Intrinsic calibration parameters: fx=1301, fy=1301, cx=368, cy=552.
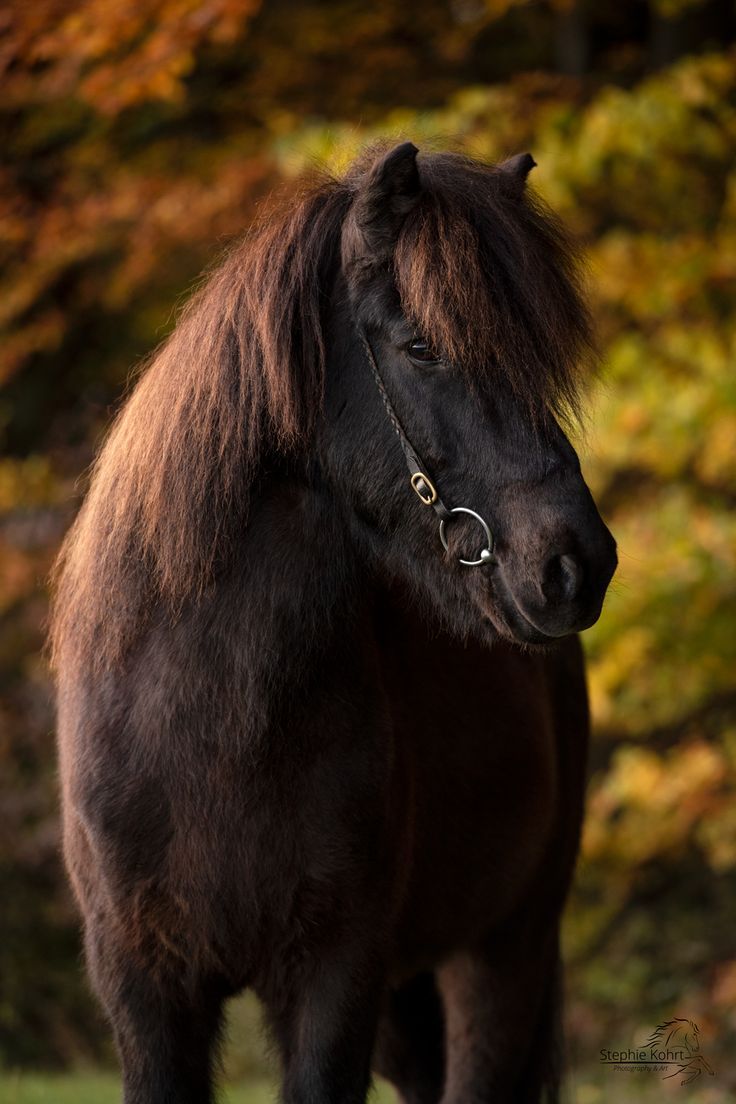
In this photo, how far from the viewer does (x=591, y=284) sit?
280 inches

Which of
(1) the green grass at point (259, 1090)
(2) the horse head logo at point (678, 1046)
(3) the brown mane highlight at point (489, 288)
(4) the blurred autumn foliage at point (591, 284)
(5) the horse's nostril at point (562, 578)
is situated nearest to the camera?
(5) the horse's nostril at point (562, 578)

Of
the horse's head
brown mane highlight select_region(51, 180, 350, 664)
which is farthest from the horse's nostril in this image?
brown mane highlight select_region(51, 180, 350, 664)

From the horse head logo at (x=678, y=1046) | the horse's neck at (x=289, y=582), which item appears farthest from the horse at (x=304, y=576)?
the horse head logo at (x=678, y=1046)

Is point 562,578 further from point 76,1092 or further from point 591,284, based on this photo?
point 591,284

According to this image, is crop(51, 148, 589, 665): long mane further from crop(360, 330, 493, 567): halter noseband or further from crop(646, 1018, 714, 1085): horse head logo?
crop(646, 1018, 714, 1085): horse head logo

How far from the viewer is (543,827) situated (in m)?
3.56

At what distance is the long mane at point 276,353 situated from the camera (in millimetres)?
2377

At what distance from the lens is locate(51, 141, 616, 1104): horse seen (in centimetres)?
238

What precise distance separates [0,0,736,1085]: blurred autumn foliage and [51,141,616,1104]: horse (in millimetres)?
2827

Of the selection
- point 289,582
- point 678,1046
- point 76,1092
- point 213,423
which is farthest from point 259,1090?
point 213,423

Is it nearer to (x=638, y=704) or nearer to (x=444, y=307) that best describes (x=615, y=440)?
(x=638, y=704)

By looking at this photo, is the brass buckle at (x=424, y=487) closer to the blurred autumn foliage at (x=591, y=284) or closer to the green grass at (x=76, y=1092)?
the green grass at (x=76, y=1092)

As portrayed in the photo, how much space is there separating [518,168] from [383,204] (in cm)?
42

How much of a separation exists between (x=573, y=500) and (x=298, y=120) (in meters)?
6.90
